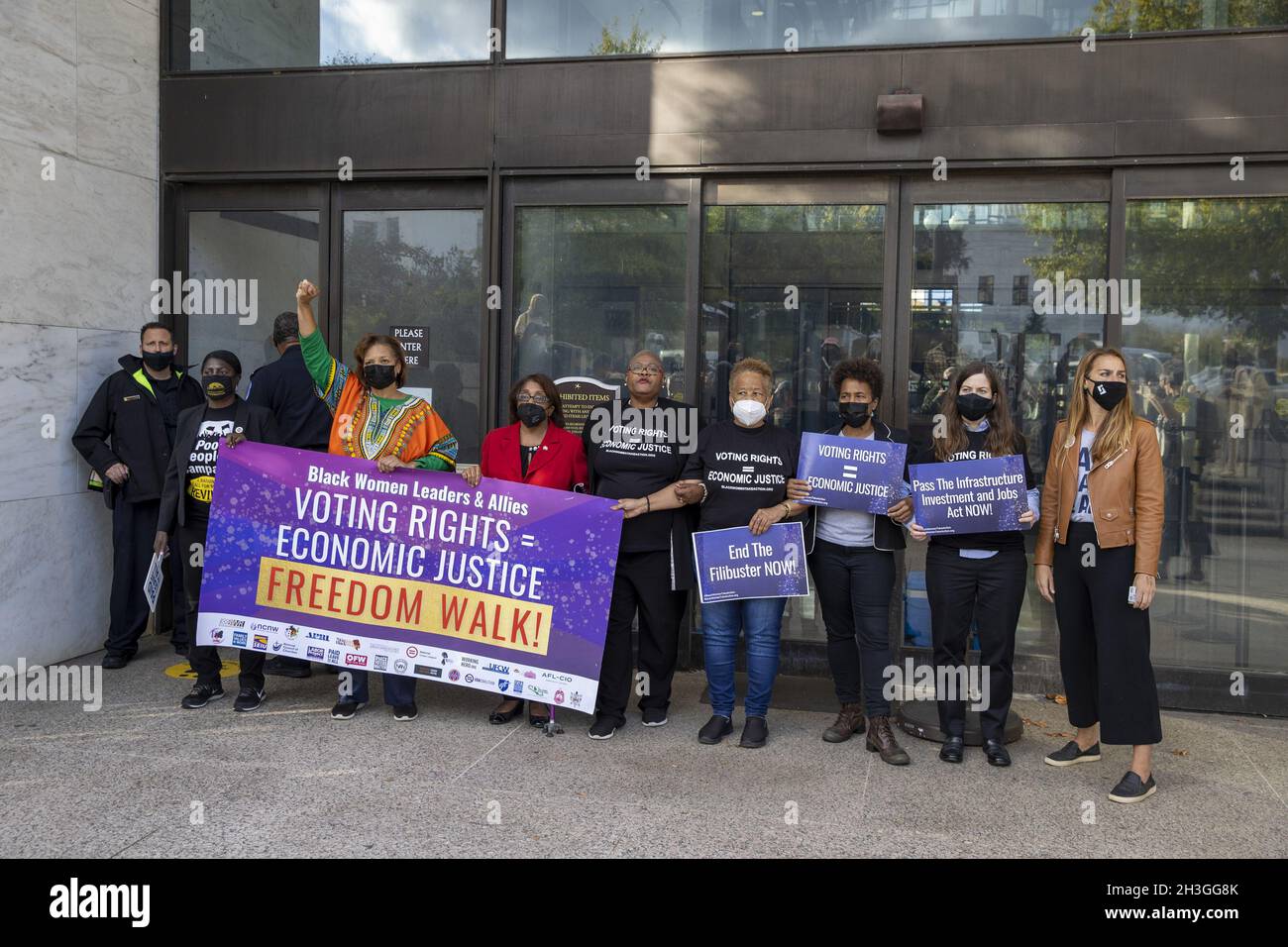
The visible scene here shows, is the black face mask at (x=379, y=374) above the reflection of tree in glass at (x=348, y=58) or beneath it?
beneath

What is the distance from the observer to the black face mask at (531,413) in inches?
220

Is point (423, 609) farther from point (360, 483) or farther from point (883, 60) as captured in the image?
point (883, 60)

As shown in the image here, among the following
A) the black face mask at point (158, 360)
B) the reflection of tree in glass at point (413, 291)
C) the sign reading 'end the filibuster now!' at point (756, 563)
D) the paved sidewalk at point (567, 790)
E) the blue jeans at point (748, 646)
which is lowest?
the paved sidewalk at point (567, 790)

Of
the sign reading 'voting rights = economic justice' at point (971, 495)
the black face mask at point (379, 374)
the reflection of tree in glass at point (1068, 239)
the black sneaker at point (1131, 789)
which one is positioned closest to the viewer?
the black sneaker at point (1131, 789)

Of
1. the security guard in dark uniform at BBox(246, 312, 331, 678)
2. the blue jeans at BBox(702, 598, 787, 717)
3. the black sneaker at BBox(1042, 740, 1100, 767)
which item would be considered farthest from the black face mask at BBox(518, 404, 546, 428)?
the black sneaker at BBox(1042, 740, 1100, 767)

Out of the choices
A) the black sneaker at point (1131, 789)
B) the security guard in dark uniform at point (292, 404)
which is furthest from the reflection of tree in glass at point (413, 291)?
the black sneaker at point (1131, 789)

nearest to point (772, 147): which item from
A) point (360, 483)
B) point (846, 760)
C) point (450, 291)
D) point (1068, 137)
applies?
point (1068, 137)

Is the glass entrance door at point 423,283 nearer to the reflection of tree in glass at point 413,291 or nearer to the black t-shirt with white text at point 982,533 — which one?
the reflection of tree in glass at point 413,291

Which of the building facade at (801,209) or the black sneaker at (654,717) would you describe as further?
the building facade at (801,209)

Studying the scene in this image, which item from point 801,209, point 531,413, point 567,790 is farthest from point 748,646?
point 801,209

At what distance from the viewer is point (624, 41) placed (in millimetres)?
6770

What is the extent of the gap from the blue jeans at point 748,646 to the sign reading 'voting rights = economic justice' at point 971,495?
833mm

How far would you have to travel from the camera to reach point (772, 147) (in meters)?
6.54

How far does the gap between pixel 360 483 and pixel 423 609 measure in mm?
711
